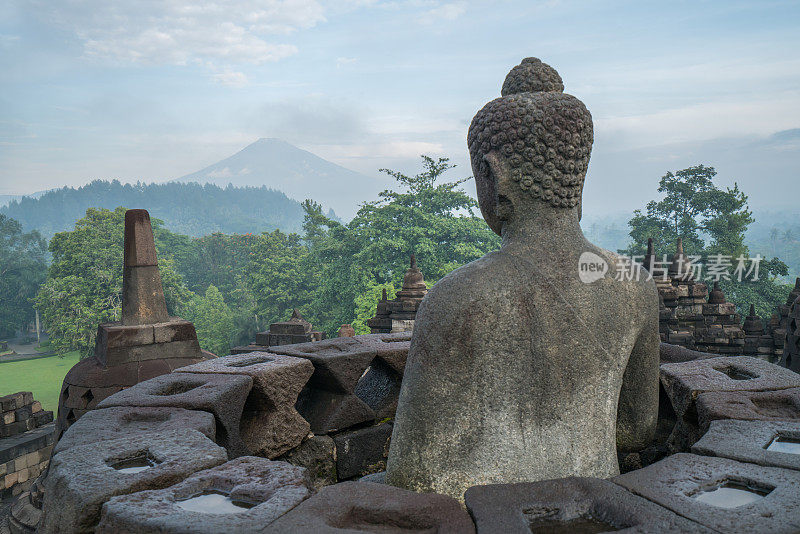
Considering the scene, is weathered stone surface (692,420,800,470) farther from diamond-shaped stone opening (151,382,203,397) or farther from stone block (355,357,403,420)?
diamond-shaped stone opening (151,382,203,397)

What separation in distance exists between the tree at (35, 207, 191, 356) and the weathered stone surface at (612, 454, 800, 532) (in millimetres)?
25652

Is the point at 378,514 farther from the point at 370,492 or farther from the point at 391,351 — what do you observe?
the point at 391,351

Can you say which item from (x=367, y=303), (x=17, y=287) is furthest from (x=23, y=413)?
(x=17, y=287)

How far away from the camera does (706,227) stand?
28062mm

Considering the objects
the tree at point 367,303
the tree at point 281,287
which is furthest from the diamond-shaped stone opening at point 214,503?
the tree at point 281,287

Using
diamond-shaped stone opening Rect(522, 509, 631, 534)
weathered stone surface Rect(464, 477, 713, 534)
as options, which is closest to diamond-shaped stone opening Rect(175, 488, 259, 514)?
weathered stone surface Rect(464, 477, 713, 534)

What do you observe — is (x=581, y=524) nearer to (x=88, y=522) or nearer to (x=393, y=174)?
(x=88, y=522)

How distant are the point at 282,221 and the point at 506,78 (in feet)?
553

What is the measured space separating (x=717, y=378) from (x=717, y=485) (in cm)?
122

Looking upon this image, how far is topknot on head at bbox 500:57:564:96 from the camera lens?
7.27 feet

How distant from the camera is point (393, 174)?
104 ft

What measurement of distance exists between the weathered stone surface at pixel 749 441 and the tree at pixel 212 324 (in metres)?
31.5

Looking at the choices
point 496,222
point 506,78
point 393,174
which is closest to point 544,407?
point 496,222

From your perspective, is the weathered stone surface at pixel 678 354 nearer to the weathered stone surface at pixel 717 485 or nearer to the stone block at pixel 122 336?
the weathered stone surface at pixel 717 485
